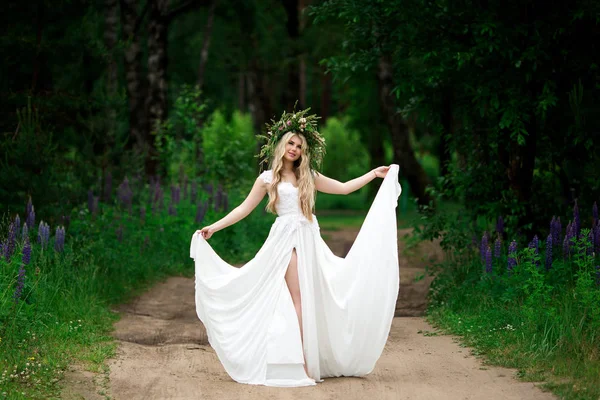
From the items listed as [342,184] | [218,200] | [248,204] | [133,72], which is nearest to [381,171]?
[342,184]

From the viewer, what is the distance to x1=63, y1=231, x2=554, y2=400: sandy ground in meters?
7.28

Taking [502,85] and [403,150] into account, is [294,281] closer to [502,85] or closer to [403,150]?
[502,85]

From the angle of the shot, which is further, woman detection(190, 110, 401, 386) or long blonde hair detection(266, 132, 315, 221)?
long blonde hair detection(266, 132, 315, 221)

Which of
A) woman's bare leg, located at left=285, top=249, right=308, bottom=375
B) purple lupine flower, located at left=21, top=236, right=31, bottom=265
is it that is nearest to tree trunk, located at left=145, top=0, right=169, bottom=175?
purple lupine flower, located at left=21, top=236, right=31, bottom=265

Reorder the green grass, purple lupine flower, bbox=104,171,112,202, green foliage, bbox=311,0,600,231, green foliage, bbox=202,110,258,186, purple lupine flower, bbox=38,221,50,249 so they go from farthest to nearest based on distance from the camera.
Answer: green foliage, bbox=202,110,258,186
purple lupine flower, bbox=104,171,112,202
green foliage, bbox=311,0,600,231
purple lupine flower, bbox=38,221,50,249
the green grass

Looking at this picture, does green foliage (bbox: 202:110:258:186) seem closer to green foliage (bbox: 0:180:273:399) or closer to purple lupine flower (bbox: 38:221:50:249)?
green foliage (bbox: 0:180:273:399)

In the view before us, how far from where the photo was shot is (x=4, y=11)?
553 inches

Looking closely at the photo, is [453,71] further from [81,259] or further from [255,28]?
[255,28]

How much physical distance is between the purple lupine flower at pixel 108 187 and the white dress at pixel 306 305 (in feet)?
21.4

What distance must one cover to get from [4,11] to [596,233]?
373 inches

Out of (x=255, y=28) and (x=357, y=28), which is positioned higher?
(x=255, y=28)

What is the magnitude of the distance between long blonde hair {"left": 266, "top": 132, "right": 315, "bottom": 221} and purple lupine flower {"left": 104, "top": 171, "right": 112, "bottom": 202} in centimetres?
663

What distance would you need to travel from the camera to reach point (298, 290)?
26.0ft

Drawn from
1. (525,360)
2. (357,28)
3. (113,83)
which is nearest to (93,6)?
(113,83)
